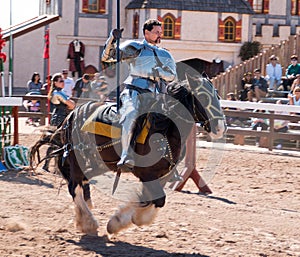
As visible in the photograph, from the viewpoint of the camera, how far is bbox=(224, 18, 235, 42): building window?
1209 inches

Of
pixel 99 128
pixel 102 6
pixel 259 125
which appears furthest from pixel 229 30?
pixel 99 128

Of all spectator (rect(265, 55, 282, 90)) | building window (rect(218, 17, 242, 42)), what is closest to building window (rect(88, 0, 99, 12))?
building window (rect(218, 17, 242, 42))

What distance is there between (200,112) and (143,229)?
1.35 metres

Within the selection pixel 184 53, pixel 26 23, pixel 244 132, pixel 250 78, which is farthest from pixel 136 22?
pixel 244 132

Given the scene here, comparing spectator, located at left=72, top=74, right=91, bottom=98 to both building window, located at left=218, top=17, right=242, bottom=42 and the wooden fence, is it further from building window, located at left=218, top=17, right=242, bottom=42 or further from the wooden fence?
building window, located at left=218, top=17, right=242, bottom=42

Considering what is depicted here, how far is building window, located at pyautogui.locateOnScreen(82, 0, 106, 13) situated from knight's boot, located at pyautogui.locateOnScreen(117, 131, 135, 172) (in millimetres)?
24315

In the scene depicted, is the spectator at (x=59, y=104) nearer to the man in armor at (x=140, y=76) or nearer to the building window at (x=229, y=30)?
the man in armor at (x=140, y=76)

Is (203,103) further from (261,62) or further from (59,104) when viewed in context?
(261,62)

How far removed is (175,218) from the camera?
8.09 meters

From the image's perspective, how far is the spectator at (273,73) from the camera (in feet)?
71.4

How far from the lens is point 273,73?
21766 millimetres

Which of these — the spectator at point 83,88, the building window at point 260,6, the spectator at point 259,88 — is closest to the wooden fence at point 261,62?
the spectator at point 259,88

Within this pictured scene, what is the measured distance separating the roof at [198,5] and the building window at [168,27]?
47cm

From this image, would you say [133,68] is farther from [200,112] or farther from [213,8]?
[213,8]
